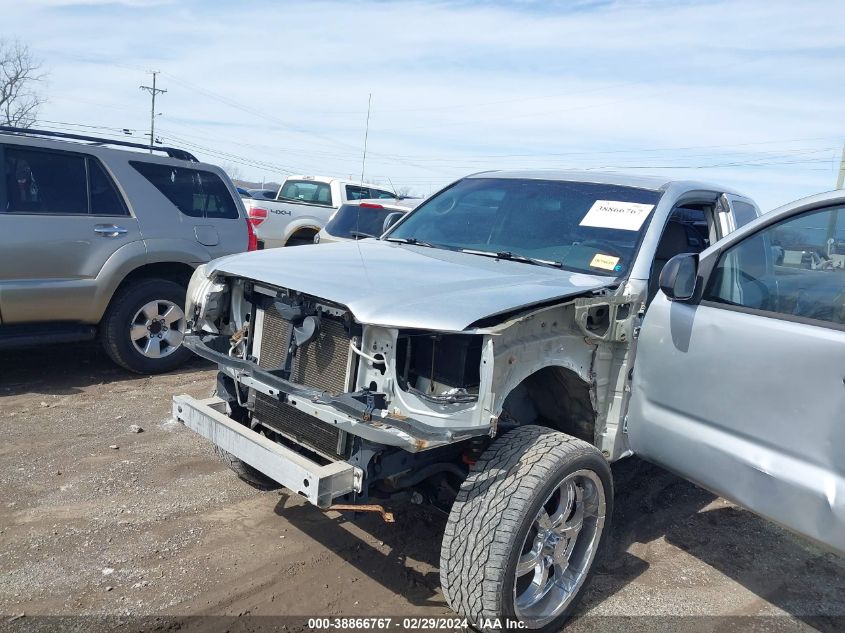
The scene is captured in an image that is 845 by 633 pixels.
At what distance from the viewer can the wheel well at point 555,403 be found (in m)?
3.46

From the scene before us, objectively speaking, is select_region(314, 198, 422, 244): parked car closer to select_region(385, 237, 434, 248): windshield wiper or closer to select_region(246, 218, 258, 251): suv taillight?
select_region(246, 218, 258, 251): suv taillight

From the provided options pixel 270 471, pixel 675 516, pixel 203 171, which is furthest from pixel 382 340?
pixel 203 171

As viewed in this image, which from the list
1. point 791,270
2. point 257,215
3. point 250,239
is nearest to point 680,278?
point 791,270

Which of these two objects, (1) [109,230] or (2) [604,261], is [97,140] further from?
(2) [604,261]

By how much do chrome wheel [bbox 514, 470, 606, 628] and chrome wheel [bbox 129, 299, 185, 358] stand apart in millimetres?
4215

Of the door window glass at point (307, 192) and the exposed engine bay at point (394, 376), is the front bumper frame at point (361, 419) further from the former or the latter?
the door window glass at point (307, 192)

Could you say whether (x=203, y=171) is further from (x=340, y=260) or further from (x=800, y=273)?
(x=800, y=273)

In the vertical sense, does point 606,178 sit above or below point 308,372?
above

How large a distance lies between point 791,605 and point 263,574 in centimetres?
264

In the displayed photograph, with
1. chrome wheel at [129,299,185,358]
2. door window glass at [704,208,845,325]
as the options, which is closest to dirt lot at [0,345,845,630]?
chrome wheel at [129,299,185,358]

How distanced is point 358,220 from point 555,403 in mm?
6367

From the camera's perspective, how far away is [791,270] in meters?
3.03

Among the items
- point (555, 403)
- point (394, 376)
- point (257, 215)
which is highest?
point (257, 215)

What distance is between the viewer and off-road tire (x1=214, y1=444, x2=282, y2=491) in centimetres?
403
